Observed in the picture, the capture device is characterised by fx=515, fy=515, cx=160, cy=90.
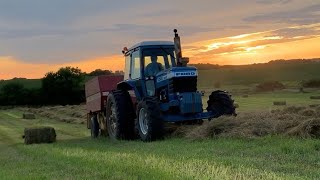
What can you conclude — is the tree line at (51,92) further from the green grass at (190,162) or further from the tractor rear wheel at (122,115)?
the green grass at (190,162)

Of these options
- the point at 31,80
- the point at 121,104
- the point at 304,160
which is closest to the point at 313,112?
the point at 304,160

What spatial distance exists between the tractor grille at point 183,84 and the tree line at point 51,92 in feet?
162

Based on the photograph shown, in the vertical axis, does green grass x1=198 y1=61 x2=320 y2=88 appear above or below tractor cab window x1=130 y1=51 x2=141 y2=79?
above

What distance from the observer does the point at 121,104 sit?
46.5 feet

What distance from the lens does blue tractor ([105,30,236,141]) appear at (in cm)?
1284

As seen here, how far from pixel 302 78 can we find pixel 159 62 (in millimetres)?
54777

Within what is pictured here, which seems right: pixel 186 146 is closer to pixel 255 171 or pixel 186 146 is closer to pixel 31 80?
pixel 255 171

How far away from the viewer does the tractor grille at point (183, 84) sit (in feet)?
42.8

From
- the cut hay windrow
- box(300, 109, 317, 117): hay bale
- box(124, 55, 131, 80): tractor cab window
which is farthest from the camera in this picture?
box(124, 55, 131, 80): tractor cab window

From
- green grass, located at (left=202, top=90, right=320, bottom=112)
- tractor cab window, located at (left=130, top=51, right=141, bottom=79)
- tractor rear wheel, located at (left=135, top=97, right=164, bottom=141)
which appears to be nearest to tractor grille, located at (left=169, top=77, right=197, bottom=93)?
tractor rear wheel, located at (left=135, top=97, right=164, bottom=141)

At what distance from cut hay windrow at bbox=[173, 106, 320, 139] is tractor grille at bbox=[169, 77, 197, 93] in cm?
105

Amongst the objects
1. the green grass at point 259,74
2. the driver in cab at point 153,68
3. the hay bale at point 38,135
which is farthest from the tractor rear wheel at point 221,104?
the green grass at point 259,74

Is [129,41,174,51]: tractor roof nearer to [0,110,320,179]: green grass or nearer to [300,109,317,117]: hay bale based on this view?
[0,110,320,179]: green grass

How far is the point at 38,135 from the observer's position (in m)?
16.5
